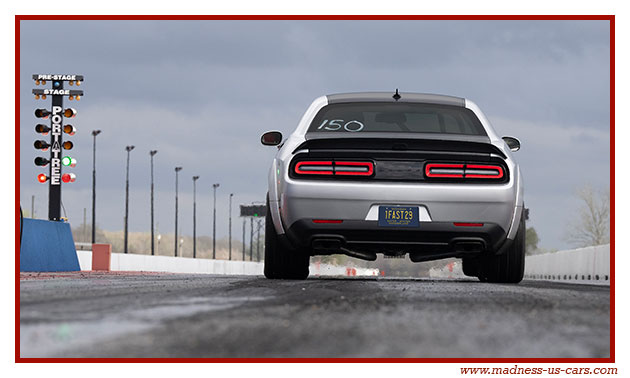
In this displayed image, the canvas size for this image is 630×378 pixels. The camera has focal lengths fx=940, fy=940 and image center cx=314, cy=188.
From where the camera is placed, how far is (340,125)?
8.91 m

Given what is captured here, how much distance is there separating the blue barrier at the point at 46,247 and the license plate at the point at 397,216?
379 inches

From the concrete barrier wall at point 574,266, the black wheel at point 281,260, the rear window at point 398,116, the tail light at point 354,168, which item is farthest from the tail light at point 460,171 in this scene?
the concrete barrier wall at point 574,266

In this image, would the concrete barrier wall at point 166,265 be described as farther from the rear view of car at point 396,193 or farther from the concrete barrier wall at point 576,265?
the rear view of car at point 396,193

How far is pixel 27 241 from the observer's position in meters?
16.2

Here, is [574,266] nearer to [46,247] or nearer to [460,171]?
[46,247]

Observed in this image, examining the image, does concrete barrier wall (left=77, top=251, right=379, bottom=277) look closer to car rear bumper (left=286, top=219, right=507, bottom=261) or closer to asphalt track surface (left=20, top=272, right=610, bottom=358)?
car rear bumper (left=286, top=219, right=507, bottom=261)

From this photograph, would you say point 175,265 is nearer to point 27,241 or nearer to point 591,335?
point 27,241

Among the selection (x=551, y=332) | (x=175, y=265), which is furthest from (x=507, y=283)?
(x=175, y=265)

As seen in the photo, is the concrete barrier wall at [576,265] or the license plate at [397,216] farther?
the concrete barrier wall at [576,265]

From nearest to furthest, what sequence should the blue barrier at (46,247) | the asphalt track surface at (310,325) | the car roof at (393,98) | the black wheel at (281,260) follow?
1. the asphalt track surface at (310,325)
2. the black wheel at (281,260)
3. the car roof at (393,98)
4. the blue barrier at (46,247)

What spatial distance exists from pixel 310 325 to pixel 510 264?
520cm

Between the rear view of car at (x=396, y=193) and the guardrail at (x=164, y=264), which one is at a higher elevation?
the rear view of car at (x=396, y=193)

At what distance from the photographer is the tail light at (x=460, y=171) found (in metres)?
7.85

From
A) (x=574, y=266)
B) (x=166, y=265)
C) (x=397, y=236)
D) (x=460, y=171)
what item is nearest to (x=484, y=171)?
(x=460, y=171)
